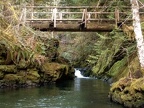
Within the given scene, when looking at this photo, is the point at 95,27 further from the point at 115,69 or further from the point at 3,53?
the point at 3,53

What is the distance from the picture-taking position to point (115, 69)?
889 inches

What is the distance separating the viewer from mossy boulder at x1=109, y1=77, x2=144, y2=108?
12258 millimetres

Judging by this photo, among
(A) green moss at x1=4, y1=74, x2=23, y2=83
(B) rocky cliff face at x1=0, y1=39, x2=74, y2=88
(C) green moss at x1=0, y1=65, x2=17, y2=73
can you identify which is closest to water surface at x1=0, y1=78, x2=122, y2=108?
(A) green moss at x1=4, y1=74, x2=23, y2=83

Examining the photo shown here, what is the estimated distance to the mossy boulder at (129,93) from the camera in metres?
12.3

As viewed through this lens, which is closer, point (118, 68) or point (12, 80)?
point (12, 80)

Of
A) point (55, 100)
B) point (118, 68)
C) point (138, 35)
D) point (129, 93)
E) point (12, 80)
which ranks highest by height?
point (138, 35)

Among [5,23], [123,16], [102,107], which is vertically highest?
[123,16]

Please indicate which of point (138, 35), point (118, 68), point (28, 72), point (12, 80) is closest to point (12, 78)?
point (12, 80)

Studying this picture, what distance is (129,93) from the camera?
41.8ft

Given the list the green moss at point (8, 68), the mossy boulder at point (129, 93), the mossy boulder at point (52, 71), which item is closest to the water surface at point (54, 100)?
the mossy boulder at point (129, 93)

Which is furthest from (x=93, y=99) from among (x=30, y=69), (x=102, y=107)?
(x=30, y=69)

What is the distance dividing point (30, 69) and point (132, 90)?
10632 mm

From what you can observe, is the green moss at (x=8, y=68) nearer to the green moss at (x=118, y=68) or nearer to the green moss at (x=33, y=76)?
the green moss at (x=33, y=76)

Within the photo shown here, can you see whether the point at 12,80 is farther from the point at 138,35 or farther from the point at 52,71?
the point at 138,35
